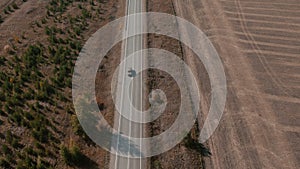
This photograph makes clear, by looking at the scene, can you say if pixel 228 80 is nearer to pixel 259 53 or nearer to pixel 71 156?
pixel 259 53

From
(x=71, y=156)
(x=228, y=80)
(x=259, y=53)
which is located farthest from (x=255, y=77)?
(x=71, y=156)

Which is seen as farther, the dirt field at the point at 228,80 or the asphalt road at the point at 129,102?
the dirt field at the point at 228,80

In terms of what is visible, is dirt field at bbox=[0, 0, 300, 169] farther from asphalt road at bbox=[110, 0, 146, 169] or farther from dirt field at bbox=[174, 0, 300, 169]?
asphalt road at bbox=[110, 0, 146, 169]

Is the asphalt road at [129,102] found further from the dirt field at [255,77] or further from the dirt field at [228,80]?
the dirt field at [255,77]

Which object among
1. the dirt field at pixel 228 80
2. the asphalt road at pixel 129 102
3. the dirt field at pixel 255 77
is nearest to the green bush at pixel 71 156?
the dirt field at pixel 228 80

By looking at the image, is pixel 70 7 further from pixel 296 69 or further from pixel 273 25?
pixel 296 69
